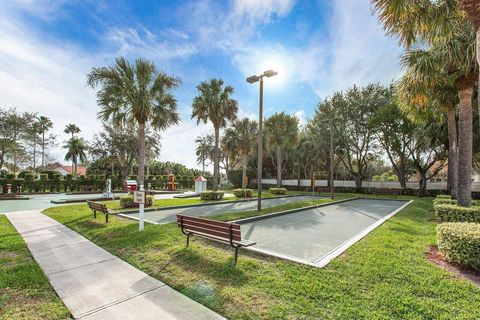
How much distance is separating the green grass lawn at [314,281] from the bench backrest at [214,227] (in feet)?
1.33

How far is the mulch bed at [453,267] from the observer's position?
3.83 m

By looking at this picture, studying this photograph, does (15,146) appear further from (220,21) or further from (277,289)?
(277,289)

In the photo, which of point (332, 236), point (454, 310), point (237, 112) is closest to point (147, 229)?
point (332, 236)

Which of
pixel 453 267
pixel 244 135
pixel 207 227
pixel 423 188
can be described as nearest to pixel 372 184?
pixel 423 188

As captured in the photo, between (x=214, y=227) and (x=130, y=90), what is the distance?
32.2 ft

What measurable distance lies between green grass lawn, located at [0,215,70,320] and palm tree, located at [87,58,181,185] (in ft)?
21.7

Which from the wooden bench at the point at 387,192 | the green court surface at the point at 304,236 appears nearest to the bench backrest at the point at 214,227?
the green court surface at the point at 304,236

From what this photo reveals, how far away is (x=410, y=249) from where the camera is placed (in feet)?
17.0

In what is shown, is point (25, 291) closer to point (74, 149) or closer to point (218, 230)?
point (218, 230)

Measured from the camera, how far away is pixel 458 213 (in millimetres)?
7496

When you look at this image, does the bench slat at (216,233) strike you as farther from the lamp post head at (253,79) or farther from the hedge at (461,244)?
the lamp post head at (253,79)

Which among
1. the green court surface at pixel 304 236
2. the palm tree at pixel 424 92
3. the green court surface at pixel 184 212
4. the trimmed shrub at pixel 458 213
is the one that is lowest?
the green court surface at pixel 184 212

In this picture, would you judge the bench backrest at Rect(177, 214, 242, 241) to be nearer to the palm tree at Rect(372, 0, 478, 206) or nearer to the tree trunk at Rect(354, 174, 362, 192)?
the palm tree at Rect(372, 0, 478, 206)

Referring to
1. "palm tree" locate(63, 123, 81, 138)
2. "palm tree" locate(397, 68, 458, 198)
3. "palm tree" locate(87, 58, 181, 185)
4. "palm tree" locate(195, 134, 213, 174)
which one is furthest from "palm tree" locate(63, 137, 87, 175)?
"palm tree" locate(397, 68, 458, 198)
